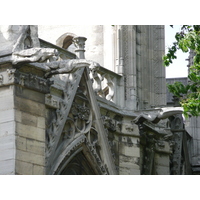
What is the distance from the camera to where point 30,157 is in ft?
59.4

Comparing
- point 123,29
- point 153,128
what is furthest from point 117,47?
point 153,128

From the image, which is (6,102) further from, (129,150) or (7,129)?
(129,150)

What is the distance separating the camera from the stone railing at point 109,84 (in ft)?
72.3

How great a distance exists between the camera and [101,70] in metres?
22.2

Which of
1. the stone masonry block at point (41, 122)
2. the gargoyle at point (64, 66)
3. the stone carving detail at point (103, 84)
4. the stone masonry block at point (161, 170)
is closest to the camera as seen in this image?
the stone masonry block at point (41, 122)

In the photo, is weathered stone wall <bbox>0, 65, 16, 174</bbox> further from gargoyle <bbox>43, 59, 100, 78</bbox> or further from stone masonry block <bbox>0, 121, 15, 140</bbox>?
gargoyle <bbox>43, 59, 100, 78</bbox>

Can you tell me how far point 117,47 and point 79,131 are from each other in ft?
12.3

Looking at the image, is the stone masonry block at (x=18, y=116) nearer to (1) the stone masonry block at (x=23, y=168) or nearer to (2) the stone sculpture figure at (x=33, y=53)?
(1) the stone masonry block at (x=23, y=168)

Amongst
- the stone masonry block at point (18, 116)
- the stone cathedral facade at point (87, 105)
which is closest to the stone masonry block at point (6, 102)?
the stone cathedral facade at point (87, 105)

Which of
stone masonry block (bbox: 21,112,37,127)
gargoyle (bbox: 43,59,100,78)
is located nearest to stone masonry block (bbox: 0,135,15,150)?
stone masonry block (bbox: 21,112,37,127)

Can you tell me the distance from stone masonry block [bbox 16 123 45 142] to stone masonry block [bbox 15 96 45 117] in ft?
0.94

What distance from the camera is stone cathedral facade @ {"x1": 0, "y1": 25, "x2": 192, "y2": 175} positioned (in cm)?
1805

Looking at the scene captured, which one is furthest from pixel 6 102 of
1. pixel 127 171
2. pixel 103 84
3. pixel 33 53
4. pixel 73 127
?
pixel 103 84

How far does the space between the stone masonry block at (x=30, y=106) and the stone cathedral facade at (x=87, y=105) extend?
0.02 m
